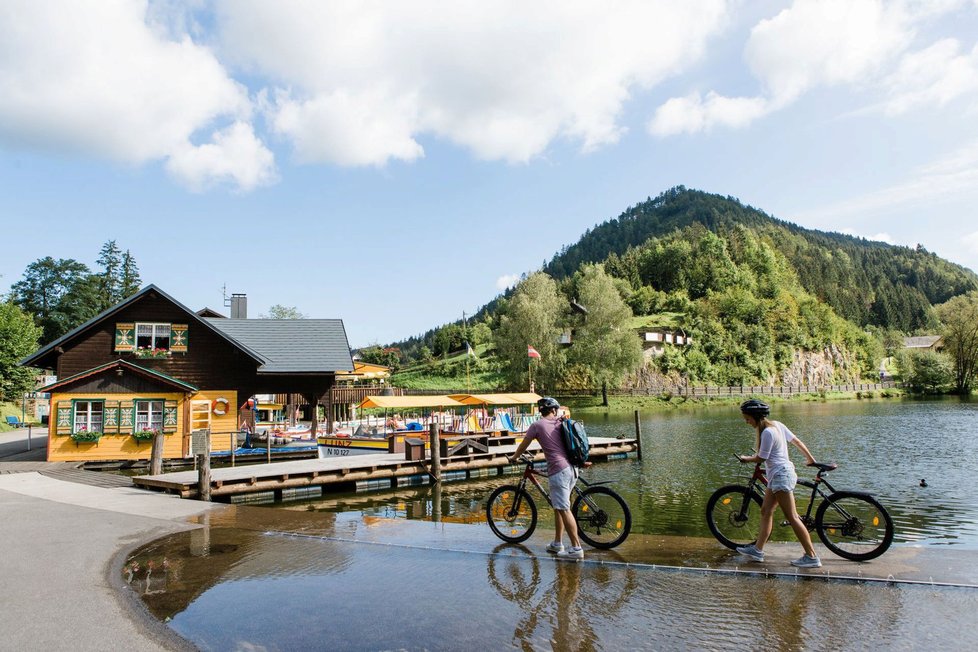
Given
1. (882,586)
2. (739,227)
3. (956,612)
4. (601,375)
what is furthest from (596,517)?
(739,227)

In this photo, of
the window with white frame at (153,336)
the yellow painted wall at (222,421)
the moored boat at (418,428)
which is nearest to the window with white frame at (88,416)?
the window with white frame at (153,336)

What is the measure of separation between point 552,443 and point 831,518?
11.4ft

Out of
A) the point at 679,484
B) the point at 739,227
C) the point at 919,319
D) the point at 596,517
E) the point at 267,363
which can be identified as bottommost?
the point at 679,484

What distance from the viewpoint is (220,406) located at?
27109 mm

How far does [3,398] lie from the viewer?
50.8 meters

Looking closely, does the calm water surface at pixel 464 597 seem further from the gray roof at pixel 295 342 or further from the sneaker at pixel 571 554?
the gray roof at pixel 295 342

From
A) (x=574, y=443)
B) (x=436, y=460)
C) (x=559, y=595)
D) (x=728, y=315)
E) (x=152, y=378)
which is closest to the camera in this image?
(x=559, y=595)

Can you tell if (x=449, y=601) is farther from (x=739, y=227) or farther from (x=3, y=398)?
(x=739, y=227)

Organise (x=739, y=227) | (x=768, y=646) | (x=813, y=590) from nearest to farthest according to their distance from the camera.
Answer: (x=768, y=646) → (x=813, y=590) → (x=739, y=227)

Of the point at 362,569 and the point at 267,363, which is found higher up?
the point at 267,363

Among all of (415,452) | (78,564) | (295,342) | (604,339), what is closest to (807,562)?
(78,564)

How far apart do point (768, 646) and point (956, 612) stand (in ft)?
6.61

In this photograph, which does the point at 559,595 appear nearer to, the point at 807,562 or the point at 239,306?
the point at 807,562

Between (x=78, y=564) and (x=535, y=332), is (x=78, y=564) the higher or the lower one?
the lower one
